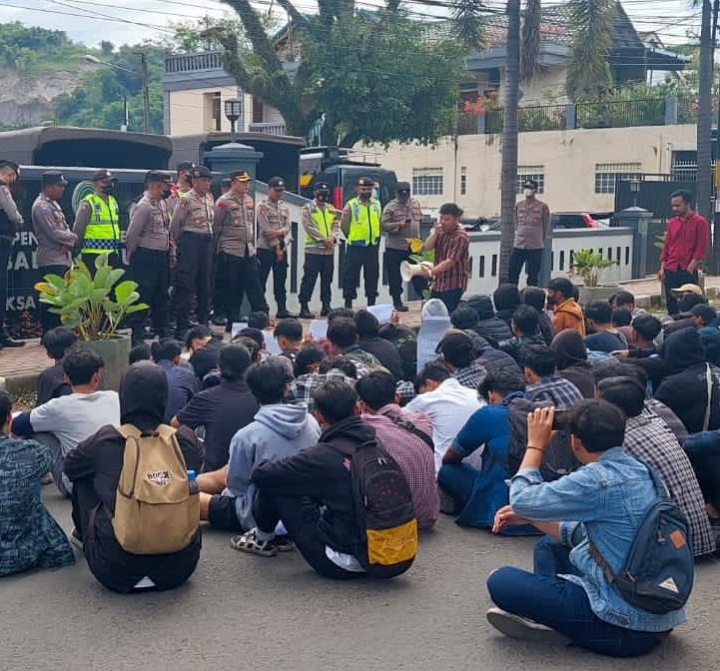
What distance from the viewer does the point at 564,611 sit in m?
4.98

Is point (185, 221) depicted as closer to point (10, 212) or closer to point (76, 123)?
point (10, 212)

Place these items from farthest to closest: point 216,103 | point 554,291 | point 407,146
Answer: point 216,103
point 407,146
point 554,291

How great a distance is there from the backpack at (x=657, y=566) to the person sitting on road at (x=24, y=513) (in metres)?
2.90

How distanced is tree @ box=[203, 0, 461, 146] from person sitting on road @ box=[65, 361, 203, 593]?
28973mm

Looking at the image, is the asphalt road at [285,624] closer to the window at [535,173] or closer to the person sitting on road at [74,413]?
the person sitting on road at [74,413]

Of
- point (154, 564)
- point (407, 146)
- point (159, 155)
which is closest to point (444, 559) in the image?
point (154, 564)

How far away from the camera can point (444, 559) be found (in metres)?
6.53

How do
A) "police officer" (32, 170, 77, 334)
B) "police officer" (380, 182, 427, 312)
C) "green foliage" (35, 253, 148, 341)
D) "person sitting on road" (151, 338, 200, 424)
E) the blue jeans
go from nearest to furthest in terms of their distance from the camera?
the blue jeans → "person sitting on road" (151, 338, 200, 424) → "green foliage" (35, 253, 148, 341) → "police officer" (32, 170, 77, 334) → "police officer" (380, 182, 427, 312)

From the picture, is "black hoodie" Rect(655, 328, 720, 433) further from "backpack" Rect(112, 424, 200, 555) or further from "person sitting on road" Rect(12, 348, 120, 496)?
"person sitting on road" Rect(12, 348, 120, 496)

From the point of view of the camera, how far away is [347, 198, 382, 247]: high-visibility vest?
1530cm

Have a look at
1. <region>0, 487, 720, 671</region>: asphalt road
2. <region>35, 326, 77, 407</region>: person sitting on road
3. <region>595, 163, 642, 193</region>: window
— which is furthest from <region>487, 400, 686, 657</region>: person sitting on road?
<region>595, 163, 642, 193</region>: window

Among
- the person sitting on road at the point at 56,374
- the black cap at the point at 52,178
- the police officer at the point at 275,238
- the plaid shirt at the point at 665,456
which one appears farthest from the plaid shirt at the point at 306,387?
the police officer at the point at 275,238

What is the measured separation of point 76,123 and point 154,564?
280 ft

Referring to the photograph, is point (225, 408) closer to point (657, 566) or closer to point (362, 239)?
point (657, 566)
